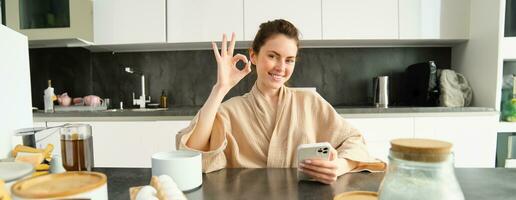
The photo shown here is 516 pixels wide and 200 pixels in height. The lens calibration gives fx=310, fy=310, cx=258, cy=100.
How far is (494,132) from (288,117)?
5.88 feet

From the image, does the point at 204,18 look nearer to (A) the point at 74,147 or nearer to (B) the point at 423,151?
(A) the point at 74,147

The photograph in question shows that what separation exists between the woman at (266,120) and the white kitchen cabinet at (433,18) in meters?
1.49

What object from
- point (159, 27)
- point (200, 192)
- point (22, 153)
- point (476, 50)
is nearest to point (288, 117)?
point (200, 192)

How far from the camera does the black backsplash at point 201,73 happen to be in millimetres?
2717

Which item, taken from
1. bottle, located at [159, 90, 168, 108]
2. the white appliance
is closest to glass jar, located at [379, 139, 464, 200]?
the white appliance

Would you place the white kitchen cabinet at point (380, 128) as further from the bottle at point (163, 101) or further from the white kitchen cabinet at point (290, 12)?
the bottle at point (163, 101)

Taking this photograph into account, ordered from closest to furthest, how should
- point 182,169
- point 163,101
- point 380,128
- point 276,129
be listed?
point 182,169 < point 276,129 < point 380,128 < point 163,101

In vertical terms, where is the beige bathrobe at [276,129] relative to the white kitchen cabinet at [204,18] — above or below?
below

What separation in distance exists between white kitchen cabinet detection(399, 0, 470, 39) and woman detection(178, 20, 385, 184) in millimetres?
1493

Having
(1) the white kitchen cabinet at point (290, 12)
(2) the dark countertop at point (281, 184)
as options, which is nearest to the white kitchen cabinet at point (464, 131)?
(1) the white kitchen cabinet at point (290, 12)

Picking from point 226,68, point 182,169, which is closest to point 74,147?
point 182,169

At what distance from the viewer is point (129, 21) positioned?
2.36 m

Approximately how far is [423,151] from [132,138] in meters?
2.07

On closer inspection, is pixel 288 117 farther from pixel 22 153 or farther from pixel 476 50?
pixel 476 50
